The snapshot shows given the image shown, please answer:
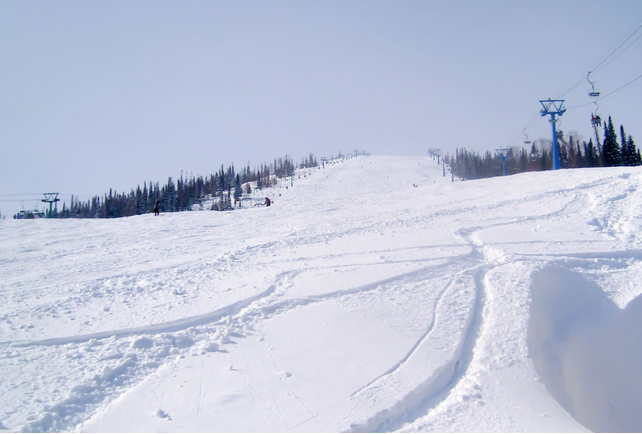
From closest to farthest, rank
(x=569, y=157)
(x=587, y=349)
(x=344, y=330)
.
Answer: (x=344, y=330) < (x=587, y=349) < (x=569, y=157)

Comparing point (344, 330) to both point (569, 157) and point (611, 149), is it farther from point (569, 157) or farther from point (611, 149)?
point (569, 157)

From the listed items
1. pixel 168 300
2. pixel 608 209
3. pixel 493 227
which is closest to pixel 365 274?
pixel 168 300

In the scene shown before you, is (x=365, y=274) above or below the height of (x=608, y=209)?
below

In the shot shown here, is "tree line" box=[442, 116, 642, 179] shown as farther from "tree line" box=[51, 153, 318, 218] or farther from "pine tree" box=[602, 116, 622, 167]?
"tree line" box=[51, 153, 318, 218]

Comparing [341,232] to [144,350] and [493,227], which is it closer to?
[493,227]

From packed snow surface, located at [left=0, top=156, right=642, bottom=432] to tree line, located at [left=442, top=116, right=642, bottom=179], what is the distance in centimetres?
2743

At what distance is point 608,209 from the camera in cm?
1348

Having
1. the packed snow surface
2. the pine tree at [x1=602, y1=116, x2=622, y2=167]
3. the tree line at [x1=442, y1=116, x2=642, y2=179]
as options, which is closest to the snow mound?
the packed snow surface

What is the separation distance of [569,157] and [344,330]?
76.9 meters

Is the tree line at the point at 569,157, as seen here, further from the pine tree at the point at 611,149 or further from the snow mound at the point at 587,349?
the snow mound at the point at 587,349

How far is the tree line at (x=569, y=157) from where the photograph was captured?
51.2 m

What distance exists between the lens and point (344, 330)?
21.7 feet

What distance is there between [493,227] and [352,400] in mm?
10392

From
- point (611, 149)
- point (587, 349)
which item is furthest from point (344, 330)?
point (611, 149)
